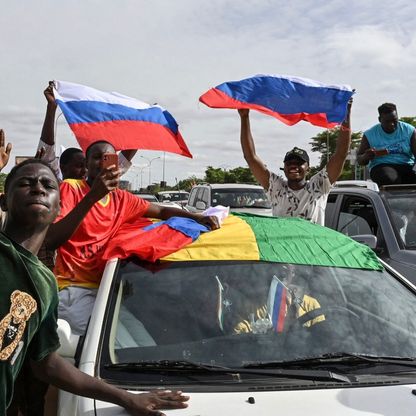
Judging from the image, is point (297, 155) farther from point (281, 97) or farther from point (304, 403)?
point (304, 403)

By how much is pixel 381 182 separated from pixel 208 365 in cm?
510

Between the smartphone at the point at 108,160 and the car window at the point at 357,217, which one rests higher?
the smartphone at the point at 108,160

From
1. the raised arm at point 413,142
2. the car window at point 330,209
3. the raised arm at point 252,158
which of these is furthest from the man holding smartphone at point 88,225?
the raised arm at point 413,142

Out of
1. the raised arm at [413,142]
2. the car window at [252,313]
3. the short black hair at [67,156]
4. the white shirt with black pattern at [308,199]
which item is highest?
the raised arm at [413,142]

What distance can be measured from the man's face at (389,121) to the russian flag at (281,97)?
5.11ft

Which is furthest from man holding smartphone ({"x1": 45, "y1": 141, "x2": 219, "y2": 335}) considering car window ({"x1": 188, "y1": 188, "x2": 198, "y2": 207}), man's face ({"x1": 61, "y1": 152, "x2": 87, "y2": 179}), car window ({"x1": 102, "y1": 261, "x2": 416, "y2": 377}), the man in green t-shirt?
car window ({"x1": 188, "y1": 188, "x2": 198, "y2": 207})

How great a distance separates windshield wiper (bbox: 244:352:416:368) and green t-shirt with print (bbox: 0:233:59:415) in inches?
37.5

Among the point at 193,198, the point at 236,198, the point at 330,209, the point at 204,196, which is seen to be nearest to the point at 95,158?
the point at 330,209

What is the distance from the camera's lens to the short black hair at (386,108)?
658 centimetres

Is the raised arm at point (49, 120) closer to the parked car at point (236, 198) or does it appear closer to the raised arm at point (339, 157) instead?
the raised arm at point (339, 157)

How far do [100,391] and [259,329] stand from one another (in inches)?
35.3

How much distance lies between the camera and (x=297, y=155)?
4840 millimetres

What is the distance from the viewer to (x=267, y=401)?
218cm

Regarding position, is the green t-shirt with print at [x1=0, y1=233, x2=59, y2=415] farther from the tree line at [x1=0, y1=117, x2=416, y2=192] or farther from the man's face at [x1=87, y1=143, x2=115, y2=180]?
the tree line at [x1=0, y1=117, x2=416, y2=192]
